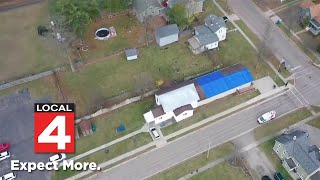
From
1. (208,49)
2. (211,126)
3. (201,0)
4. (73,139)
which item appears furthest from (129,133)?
(201,0)

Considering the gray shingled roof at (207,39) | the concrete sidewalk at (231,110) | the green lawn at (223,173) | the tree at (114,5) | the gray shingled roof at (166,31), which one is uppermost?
A: the tree at (114,5)

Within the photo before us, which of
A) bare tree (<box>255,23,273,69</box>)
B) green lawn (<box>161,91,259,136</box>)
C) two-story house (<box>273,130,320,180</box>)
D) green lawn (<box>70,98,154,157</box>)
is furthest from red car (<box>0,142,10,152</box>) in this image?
bare tree (<box>255,23,273,69</box>)

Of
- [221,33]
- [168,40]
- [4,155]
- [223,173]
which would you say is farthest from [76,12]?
[223,173]

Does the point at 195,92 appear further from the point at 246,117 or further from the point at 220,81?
the point at 246,117

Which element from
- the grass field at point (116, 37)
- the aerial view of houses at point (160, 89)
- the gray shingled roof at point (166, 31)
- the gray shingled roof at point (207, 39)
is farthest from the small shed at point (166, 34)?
the gray shingled roof at point (207, 39)

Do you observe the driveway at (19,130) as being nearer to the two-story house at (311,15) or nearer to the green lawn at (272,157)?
the green lawn at (272,157)

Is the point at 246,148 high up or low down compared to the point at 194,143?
down

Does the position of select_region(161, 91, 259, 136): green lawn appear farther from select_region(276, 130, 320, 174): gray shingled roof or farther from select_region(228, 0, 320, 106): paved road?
select_region(276, 130, 320, 174): gray shingled roof
